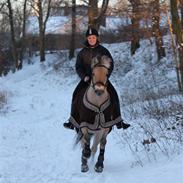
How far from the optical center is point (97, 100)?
7.45 meters

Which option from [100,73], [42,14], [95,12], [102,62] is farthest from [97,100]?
[42,14]

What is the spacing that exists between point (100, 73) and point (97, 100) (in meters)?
0.59

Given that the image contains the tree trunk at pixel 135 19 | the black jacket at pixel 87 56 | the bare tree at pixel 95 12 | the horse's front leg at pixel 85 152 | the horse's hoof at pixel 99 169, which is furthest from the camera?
the bare tree at pixel 95 12

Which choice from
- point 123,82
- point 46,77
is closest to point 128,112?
point 123,82

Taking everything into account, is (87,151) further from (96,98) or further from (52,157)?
(52,157)

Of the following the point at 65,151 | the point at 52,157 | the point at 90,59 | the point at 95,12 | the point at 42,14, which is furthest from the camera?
the point at 42,14

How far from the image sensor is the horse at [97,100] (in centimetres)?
708

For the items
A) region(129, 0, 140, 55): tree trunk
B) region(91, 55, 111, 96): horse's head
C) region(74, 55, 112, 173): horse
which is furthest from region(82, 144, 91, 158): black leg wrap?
region(129, 0, 140, 55): tree trunk

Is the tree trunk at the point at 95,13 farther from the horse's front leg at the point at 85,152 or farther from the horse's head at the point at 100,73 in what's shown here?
the horse's head at the point at 100,73

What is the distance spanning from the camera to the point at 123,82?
24109 millimetres

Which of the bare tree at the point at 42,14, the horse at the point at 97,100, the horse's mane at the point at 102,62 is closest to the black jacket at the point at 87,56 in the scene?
the horse at the point at 97,100

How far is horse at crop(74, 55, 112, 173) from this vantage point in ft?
23.2

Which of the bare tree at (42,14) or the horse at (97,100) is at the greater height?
the bare tree at (42,14)

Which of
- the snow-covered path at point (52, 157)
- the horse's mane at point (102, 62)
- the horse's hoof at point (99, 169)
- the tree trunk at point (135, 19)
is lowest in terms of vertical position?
the snow-covered path at point (52, 157)
